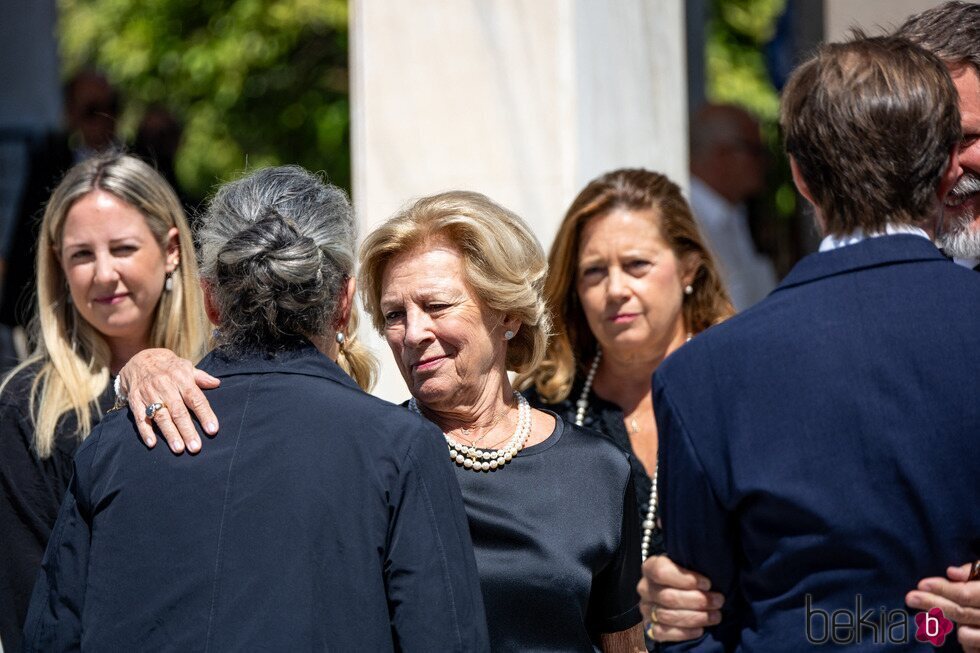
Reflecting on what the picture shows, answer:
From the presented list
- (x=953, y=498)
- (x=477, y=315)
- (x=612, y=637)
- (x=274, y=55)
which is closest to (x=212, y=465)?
(x=477, y=315)

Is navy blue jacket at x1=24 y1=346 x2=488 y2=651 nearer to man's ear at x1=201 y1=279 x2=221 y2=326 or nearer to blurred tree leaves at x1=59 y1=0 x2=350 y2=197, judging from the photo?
man's ear at x1=201 y1=279 x2=221 y2=326

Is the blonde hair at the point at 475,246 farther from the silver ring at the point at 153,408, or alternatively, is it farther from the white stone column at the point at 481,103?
the white stone column at the point at 481,103

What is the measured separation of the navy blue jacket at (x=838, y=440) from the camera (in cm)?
191

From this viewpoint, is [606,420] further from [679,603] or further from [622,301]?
[679,603]

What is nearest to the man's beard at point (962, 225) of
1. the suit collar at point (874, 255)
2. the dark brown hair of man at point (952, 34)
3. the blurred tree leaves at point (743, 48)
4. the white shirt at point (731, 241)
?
the dark brown hair of man at point (952, 34)

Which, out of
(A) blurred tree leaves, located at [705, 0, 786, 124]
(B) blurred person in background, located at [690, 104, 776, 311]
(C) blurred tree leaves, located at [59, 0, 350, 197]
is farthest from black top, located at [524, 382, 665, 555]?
(A) blurred tree leaves, located at [705, 0, 786, 124]

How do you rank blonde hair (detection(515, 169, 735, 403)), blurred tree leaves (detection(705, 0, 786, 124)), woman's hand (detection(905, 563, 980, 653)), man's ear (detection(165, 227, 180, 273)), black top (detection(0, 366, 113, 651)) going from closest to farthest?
woman's hand (detection(905, 563, 980, 653)) < black top (detection(0, 366, 113, 651)) < man's ear (detection(165, 227, 180, 273)) < blonde hair (detection(515, 169, 735, 403)) < blurred tree leaves (detection(705, 0, 786, 124))

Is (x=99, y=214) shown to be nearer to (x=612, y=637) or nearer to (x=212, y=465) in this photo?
(x=212, y=465)

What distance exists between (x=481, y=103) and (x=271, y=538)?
2538 millimetres

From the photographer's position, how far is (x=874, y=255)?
6.59 ft

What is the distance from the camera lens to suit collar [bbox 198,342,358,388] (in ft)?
7.47

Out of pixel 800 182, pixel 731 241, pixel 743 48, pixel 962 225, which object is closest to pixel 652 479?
pixel 962 225

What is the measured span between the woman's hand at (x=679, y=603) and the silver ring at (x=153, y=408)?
942 millimetres

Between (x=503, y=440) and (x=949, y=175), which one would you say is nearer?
(x=949, y=175)
